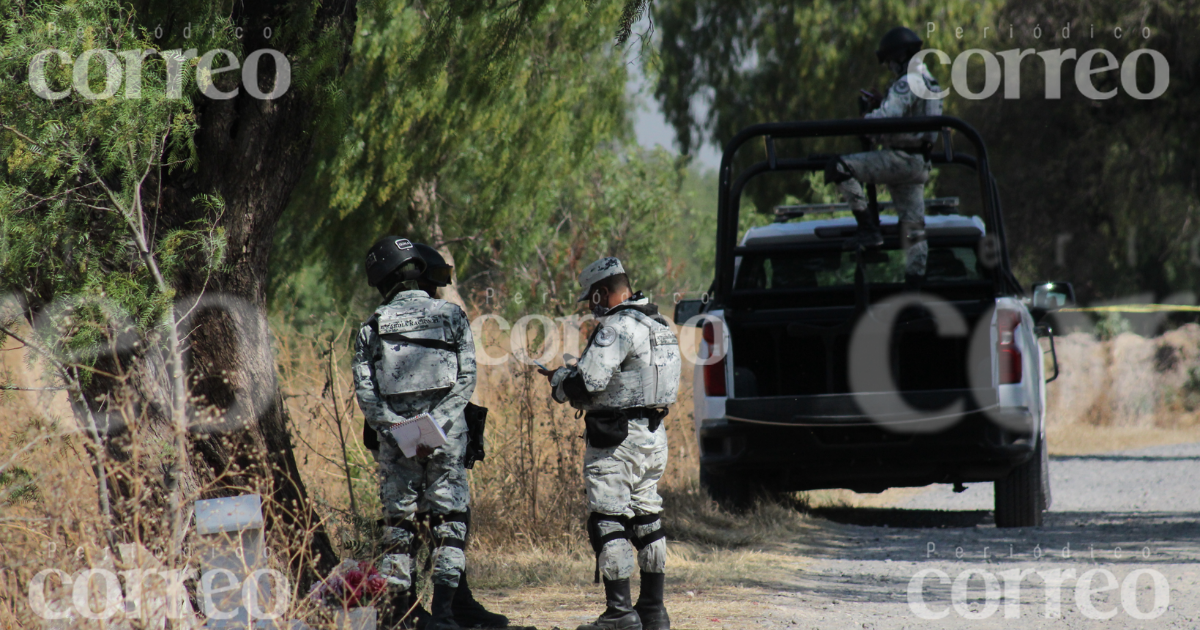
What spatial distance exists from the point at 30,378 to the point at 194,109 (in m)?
1.26

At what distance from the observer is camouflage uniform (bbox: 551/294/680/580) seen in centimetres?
466

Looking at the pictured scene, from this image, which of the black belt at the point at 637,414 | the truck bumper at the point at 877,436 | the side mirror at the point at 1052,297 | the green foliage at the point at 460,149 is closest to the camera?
the black belt at the point at 637,414

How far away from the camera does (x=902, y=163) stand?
274 inches

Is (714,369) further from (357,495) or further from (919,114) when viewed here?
(357,495)

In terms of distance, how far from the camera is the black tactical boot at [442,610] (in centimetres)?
463

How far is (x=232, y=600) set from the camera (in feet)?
13.3

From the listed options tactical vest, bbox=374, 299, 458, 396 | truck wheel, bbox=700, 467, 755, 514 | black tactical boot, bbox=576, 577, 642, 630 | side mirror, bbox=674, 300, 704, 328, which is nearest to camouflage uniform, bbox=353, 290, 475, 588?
tactical vest, bbox=374, 299, 458, 396

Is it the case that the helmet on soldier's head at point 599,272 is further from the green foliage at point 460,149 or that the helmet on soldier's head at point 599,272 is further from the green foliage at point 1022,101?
the green foliage at point 1022,101

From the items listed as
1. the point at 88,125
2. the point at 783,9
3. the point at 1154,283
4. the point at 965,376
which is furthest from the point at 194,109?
the point at 1154,283

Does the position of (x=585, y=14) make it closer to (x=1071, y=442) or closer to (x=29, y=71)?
(x=29, y=71)

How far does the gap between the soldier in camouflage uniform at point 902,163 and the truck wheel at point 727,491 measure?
71.0 inches

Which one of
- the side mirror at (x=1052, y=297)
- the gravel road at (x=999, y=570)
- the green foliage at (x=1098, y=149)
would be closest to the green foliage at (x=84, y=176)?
the gravel road at (x=999, y=570)

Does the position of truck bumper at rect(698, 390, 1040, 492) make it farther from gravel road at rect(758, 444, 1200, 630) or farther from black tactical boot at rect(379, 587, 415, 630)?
black tactical boot at rect(379, 587, 415, 630)

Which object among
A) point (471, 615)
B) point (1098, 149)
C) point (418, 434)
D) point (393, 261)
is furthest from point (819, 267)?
point (1098, 149)
